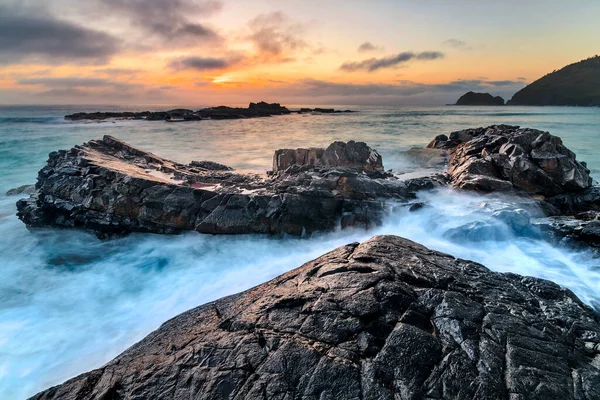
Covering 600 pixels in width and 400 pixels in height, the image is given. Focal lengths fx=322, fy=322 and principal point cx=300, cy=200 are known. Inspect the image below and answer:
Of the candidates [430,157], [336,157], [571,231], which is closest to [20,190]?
[336,157]

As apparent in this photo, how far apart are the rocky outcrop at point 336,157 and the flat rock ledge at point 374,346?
35.8 feet

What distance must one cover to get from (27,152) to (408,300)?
31380 millimetres

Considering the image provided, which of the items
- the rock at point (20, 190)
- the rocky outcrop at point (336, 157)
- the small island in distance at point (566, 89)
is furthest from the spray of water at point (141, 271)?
the small island in distance at point (566, 89)

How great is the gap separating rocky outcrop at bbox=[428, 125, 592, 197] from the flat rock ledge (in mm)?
7100

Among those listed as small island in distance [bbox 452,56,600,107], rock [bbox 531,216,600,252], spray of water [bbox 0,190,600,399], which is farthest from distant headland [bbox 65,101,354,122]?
small island in distance [bbox 452,56,600,107]

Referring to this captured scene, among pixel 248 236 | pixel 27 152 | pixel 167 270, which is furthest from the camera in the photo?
pixel 27 152

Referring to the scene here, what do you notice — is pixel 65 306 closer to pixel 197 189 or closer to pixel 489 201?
pixel 197 189

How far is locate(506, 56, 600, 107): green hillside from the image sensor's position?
396 feet

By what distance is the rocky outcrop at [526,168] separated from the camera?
10.7 meters

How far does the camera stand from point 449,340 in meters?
3.73

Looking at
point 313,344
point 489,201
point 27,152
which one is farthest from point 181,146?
point 313,344

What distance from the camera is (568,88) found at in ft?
421

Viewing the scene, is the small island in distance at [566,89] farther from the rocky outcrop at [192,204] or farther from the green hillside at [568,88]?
the rocky outcrop at [192,204]

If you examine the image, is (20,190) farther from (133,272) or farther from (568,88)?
(568,88)
